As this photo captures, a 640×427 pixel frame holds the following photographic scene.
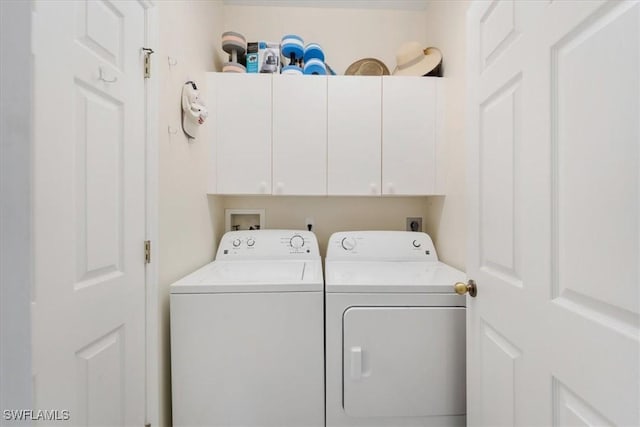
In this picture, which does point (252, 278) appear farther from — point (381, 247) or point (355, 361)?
point (381, 247)

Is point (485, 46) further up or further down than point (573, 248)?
further up

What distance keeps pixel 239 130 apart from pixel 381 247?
1.21 meters

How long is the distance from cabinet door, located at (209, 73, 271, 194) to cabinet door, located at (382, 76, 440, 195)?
788 mm

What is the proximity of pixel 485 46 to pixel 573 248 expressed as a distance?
783 millimetres

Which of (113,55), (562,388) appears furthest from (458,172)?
(113,55)

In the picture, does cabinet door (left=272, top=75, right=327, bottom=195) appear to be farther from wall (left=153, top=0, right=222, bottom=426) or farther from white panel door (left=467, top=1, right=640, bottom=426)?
white panel door (left=467, top=1, right=640, bottom=426)

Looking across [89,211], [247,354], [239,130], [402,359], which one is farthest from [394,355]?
[239,130]

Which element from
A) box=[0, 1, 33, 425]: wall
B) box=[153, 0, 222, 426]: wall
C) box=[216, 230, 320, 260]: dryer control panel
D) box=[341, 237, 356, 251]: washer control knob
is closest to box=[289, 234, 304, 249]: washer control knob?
box=[216, 230, 320, 260]: dryer control panel

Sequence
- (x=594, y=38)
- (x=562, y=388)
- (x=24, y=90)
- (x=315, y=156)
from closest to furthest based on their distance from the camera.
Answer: (x=24, y=90) → (x=594, y=38) → (x=562, y=388) → (x=315, y=156)

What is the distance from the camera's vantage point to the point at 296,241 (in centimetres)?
196

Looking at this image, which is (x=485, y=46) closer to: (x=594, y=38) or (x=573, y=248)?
(x=594, y=38)

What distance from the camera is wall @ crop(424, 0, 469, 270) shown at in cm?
164

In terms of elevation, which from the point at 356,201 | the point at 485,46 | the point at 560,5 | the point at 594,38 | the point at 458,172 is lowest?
the point at 356,201

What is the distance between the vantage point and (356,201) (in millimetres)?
2240
